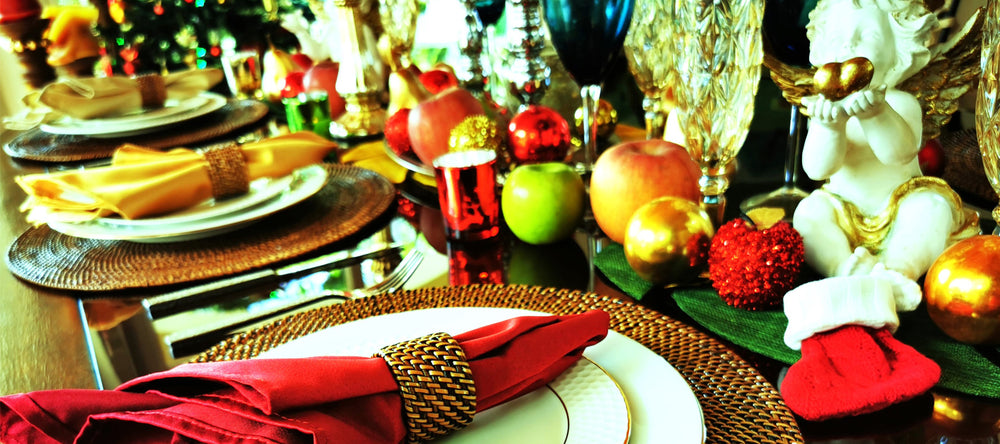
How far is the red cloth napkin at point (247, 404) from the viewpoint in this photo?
292mm

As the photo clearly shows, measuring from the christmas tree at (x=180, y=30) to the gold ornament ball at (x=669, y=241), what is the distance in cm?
149

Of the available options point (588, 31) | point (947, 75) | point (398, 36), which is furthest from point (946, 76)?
point (398, 36)

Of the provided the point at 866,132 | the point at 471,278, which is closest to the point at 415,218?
the point at 471,278

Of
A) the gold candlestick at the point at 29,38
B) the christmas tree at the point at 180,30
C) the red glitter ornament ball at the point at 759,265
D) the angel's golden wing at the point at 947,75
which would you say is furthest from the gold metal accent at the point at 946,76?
the gold candlestick at the point at 29,38

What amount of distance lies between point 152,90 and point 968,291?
1.15 meters

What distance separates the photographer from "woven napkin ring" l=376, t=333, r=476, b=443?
32 centimetres

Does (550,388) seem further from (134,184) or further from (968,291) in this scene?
(134,184)

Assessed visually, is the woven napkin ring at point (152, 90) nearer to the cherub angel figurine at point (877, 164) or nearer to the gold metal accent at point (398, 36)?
the gold metal accent at point (398, 36)

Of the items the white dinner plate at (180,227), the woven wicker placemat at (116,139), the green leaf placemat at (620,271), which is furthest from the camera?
the woven wicker placemat at (116,139)

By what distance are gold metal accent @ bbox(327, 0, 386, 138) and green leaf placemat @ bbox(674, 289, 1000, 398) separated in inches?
27.2

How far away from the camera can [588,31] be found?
0.72 metres

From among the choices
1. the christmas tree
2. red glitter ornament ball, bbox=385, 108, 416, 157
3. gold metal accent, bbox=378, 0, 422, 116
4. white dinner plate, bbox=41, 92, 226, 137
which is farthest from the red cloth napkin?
the christmas tree

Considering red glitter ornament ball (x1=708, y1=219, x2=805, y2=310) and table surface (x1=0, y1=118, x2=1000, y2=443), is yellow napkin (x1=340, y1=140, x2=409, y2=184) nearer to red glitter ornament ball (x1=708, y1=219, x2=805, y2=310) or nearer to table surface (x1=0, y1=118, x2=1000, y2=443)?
table surface (x1=0, y1=118, x2=1000, y2=443)

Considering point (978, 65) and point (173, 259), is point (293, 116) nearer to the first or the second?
point (173, 259)
